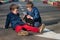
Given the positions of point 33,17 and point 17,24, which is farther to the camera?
point 33,17

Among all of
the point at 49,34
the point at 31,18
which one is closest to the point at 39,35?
the point at 49,34

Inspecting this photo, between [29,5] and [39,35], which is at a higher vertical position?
[29,5]

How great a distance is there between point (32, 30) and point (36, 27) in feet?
0.99

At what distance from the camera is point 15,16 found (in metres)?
9.71

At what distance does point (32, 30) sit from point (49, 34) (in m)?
0.72

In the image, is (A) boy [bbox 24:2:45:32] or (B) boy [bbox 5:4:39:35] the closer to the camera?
(B) boy [bbox 5:4:39:35]

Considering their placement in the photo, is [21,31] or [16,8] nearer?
[21,31]

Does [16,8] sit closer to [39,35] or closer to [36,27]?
[36,27]

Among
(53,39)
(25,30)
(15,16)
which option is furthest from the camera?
(15,16)

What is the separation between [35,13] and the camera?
9867 mm

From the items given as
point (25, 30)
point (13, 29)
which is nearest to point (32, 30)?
point (25, 30)

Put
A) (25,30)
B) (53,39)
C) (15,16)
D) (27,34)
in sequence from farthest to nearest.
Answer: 1. (15,16)
2. (25,30)
3. (27,34)
4. (53,39)

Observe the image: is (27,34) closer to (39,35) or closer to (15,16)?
(39,35)

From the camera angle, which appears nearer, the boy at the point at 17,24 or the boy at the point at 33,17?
the boy at the point at 17,24
